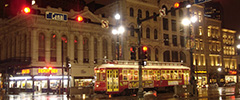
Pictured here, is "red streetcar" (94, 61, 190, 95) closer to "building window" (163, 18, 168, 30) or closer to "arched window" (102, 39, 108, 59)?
"arched window" (102, 39, 108, 59)

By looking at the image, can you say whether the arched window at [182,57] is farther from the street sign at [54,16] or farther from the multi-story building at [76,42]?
the street sign at [54,16]

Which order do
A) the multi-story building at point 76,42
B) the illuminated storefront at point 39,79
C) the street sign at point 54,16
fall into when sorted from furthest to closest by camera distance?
the multi-story building at point 76,42
the illuminated storefront at point 39,79
the street sign at point 54,16

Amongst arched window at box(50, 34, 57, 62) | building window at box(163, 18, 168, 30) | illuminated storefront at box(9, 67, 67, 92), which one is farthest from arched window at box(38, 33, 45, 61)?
building window at box(163, 18, 168, 30)

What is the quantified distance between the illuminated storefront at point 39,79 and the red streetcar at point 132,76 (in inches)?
513

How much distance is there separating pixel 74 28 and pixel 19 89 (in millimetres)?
12508

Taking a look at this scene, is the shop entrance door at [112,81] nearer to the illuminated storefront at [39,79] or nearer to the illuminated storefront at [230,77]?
the illuminated storefront at [39,79]

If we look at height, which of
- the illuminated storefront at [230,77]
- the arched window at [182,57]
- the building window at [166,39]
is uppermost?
the building window at [166,39]

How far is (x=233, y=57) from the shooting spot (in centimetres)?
7425

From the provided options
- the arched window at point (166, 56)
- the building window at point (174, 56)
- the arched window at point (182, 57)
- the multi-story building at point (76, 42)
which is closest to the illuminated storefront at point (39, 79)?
the multi-story building at point (76, 42)

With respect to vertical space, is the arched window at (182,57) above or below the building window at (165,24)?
below

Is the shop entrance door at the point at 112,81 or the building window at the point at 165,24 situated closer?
the shop entrance door at the point at 112,81

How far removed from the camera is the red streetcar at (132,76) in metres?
29.8

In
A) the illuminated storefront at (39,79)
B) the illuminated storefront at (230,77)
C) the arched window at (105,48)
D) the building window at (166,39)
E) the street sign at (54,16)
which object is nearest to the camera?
the street sign at (54,16)

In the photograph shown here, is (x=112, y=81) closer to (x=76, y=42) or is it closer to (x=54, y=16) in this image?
(x=54, y=16)
